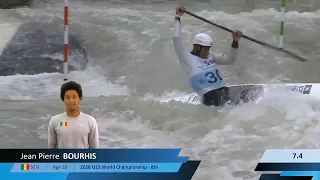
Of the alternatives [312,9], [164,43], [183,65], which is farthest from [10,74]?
[312,9]

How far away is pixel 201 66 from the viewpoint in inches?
182

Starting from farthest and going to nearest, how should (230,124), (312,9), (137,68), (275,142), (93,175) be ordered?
(312,9), (137,68), (230,124), (275,142), (93,175)

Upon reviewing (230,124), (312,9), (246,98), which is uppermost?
(312,9)

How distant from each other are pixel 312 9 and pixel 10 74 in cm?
647

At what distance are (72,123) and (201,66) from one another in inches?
87.5

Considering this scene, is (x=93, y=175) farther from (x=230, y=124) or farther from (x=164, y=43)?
(x=164, y=43)

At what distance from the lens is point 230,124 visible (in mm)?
4520

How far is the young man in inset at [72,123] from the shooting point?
2.54 metres

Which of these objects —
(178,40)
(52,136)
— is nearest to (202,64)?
(178,40)
